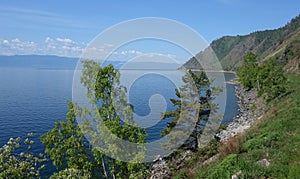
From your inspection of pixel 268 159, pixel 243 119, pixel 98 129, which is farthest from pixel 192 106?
pixel 243 119

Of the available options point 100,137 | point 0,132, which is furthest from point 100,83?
point 0,132

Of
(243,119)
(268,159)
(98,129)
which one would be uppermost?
(98,129)

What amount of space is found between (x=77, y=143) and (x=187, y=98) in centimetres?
1377

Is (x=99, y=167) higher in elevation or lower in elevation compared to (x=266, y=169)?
higher

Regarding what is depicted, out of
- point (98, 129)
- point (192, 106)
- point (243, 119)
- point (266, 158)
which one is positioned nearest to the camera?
Result: point (98, 129)

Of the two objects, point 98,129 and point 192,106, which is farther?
point 192,106

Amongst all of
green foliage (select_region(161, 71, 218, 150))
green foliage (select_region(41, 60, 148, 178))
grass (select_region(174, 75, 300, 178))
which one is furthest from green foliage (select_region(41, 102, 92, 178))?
green foliage (select_region(161, 71, 218, 150))

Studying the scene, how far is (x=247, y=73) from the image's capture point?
91.6m

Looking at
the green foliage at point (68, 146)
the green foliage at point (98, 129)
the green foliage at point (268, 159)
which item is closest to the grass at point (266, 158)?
the green foliage at point (268, 159)

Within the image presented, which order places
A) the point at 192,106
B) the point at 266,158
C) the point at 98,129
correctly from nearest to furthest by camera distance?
the point at 98,129 → the point at 266,158 → the point at 192,106

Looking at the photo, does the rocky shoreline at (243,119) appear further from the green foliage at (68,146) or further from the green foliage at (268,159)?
the green foliage at (68,146)

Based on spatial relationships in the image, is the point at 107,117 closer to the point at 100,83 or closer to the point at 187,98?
the point at 100,83

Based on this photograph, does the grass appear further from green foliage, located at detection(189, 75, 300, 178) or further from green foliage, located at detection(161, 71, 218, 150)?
green foliage, located at detection(161, 71, 218, 150)

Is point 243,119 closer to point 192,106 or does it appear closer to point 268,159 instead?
point 192,106
